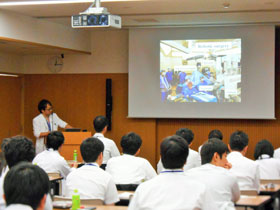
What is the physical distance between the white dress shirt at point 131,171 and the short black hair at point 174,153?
86.0 inches

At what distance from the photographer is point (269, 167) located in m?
6.38

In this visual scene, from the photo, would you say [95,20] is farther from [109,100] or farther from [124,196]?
[109,100]

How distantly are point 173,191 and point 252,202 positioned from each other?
5.27 feet

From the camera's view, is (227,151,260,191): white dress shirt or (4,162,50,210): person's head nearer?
(4,162,50,210): person's head

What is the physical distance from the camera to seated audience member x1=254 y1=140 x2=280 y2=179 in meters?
6.35

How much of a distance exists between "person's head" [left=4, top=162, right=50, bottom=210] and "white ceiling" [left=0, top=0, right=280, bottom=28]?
5.99 m

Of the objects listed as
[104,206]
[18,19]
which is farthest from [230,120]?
[104,206]

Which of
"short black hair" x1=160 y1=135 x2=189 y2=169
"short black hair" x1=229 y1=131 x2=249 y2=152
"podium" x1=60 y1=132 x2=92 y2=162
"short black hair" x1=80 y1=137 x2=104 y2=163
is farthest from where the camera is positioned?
"podium" x1=60 y1=132 x2=92 y2=162

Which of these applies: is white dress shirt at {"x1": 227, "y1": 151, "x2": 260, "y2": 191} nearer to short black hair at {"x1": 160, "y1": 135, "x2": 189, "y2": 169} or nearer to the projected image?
short black hair at {"x1": 160, "y1": 135, "x2": 189, "y2": 169}

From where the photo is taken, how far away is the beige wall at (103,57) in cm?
1136

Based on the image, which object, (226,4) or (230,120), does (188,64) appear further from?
(226,4)

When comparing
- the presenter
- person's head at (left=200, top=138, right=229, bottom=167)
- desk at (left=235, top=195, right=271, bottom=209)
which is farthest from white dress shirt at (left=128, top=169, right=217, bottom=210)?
the presenter

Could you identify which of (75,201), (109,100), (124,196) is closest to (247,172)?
(124,196)

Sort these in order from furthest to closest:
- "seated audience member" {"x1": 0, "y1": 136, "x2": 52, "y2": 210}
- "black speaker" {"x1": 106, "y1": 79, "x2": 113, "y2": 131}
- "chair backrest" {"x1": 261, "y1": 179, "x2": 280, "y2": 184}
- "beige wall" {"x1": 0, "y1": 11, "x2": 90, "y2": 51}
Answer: "black speaker" {"x1": 106, "y1": 79, "x2": 113, "y2": 131} → "beige wall" {"x1": 0, "y1": 11, "x2": 90, "y2": 51} → "chair backrest" {"x1": 261, "y1": 179, "x2": 280, "y2": 184} → "seated audience member" {"x1": 0, "y1": 136, "x2": 52, "y2": 210}
